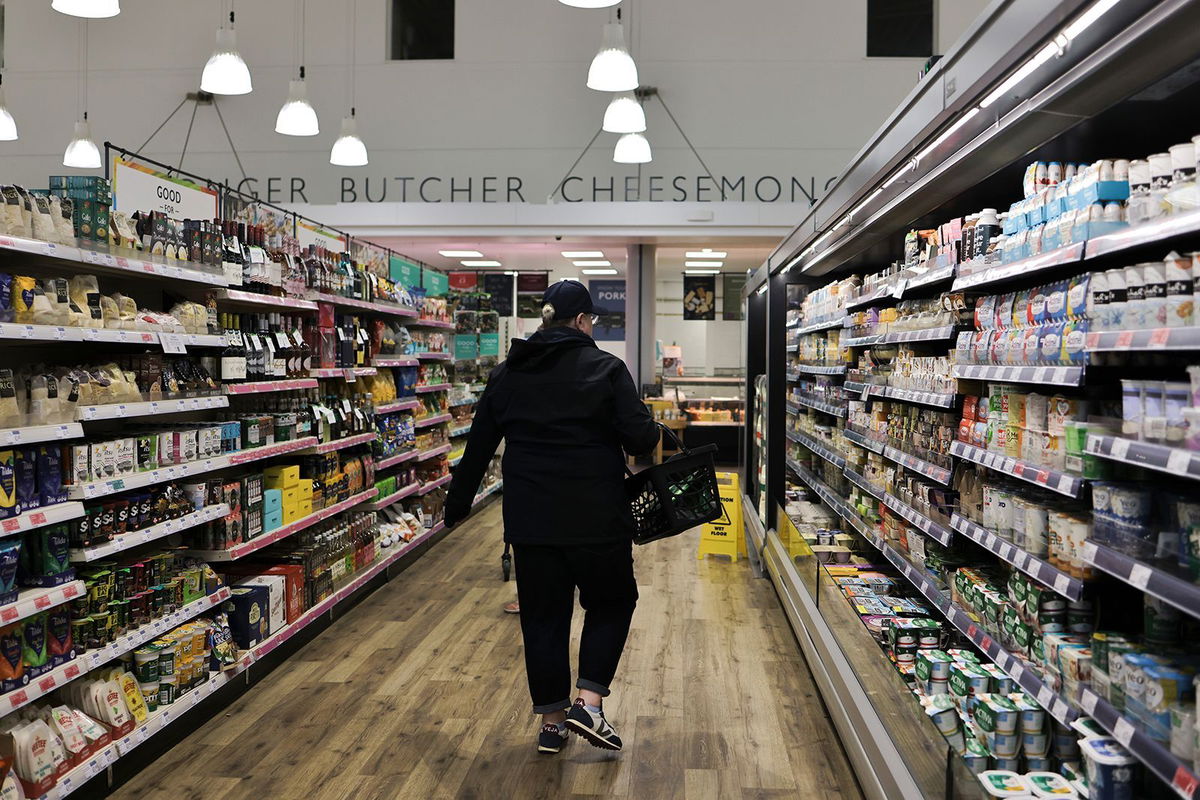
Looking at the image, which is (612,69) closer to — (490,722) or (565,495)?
(565,495)

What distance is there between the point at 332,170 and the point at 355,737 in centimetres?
1117

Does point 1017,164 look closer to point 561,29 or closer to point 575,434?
point 575,434

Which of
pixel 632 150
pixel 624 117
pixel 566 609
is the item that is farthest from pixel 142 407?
pixel 632 150

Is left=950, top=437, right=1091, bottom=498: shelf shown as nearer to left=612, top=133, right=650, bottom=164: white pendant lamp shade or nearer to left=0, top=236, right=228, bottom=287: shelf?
left=0, top=236, right=228, bottom=287: shelf

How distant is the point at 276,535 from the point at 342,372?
131cm

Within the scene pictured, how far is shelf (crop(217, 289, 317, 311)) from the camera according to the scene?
4.34m

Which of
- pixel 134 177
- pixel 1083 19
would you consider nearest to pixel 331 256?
pixel 134 177

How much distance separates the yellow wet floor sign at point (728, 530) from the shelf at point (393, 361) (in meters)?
2.65

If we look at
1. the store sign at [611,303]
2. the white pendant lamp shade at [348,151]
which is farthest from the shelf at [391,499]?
the store sign at [611,303]

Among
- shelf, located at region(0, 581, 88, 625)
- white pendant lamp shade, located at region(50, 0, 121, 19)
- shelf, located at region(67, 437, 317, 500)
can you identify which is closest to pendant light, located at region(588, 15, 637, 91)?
white pendant lamp shade, located at region(50, 0, 121, 19)

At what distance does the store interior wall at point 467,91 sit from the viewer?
13.1 metres

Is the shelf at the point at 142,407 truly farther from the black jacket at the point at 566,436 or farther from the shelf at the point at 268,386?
the black jacket at the point at 566,436

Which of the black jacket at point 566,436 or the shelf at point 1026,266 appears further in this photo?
the black jacket at point 566,436

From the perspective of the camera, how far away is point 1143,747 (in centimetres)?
177
